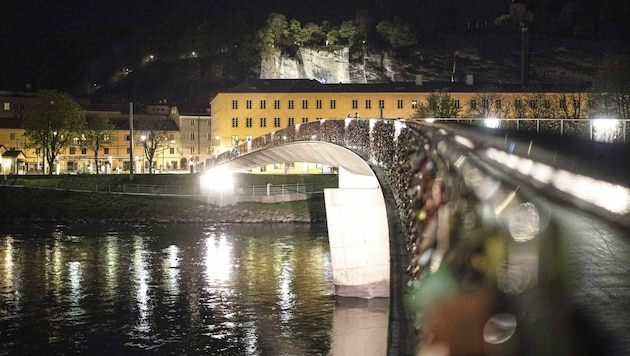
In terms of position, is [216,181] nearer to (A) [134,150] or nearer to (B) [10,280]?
(B) [10,280]

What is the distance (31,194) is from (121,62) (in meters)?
112

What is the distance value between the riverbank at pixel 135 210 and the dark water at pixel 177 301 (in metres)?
16.7

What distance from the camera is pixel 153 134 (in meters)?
101

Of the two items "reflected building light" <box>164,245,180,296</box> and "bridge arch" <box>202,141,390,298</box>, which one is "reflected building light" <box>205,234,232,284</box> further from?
"bridge arch" <box>202,141,390,298</box>

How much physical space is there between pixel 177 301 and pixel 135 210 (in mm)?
38310

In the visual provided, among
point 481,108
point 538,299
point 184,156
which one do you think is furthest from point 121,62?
point 538,299

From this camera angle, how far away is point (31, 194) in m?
66.8

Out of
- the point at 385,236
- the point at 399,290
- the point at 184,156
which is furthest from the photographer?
the point at 184,156

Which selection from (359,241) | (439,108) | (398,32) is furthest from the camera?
(398,32)

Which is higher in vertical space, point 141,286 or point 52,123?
point 52,123

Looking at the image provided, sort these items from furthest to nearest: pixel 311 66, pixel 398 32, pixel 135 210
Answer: pixel 398 32, pixel 311 66, pixel 135 210

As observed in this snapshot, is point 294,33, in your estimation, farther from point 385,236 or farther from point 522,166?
point 522,166

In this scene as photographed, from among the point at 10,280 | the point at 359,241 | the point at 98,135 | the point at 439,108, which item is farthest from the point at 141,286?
the point at 98,135

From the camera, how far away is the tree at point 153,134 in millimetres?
99875
